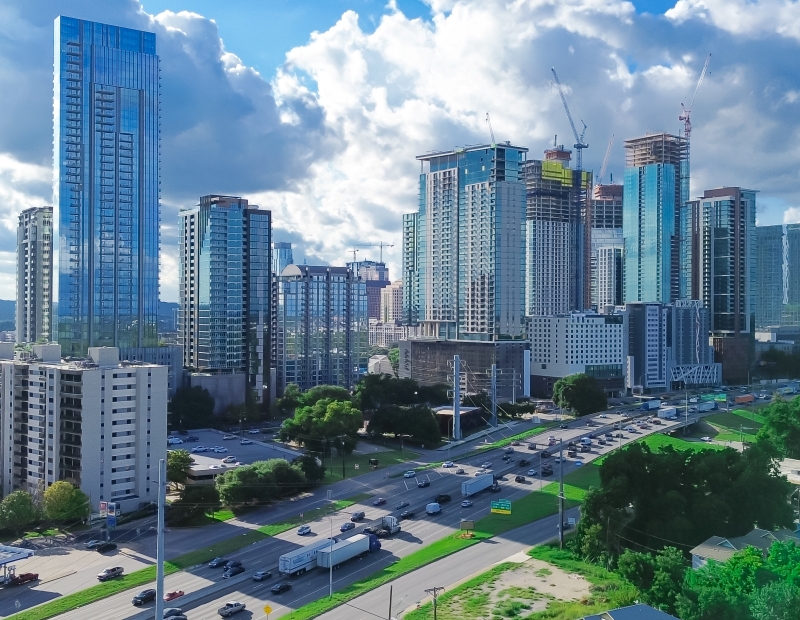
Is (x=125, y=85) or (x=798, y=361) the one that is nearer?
(x=125, y=85)

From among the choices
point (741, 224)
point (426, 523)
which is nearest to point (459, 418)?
point (426, 523)

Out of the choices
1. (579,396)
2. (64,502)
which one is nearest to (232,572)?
(64,502)

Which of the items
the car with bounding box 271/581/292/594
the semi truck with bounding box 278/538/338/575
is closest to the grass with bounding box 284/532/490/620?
the car with bounding box 271/581/292/594

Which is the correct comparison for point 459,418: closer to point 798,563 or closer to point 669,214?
point 798,563

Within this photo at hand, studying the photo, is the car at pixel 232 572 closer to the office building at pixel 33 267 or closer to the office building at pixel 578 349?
the office building at pixel 33 267

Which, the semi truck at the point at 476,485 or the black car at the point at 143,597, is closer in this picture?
the black car at the point at 143,597

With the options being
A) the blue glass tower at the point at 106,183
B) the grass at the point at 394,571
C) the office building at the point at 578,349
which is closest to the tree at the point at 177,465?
the grass at the point at 394,571
